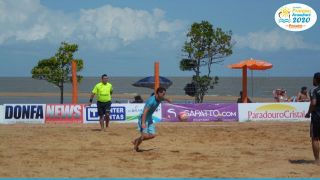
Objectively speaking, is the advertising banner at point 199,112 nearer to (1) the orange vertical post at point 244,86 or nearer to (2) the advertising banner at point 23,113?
(1) the orange vertical post at point 244,86

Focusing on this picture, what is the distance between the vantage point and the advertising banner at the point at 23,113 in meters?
19.2

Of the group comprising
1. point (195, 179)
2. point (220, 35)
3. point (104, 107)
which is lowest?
point (195, 179)

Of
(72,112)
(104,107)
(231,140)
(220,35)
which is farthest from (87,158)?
(220,35)

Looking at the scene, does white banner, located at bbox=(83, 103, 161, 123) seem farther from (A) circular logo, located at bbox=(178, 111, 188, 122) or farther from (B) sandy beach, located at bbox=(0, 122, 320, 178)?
(B) sandy beach, located at bbox=(0, 122, 320, 178)

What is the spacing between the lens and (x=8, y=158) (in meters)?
9.75

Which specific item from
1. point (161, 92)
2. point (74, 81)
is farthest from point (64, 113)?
point (161, 92)

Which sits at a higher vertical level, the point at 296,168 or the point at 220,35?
the point at 220,35

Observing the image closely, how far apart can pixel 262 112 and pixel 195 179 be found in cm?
1267

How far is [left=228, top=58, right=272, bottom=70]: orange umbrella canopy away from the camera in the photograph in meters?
22.4

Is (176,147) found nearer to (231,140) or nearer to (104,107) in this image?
(231,140)

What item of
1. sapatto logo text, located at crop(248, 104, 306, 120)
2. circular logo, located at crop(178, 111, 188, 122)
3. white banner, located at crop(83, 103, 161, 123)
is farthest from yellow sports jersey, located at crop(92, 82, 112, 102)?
sapatto logo text, located at crop(248, 104, 306, 120)

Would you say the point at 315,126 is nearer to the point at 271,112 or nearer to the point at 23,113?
the point at 271,112

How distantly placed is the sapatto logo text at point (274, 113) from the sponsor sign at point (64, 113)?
21.2 ft

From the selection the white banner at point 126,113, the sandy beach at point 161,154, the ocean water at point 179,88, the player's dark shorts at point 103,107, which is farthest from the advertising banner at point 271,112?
the player's dark shorts at point 103,107
